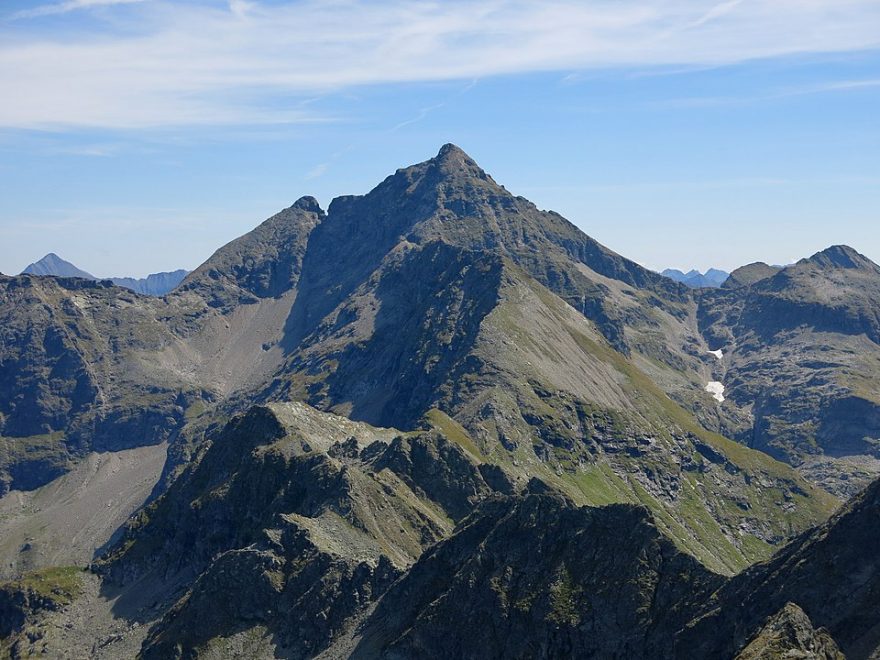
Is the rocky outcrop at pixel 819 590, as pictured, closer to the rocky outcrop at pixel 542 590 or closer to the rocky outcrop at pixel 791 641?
the rocky outcrop at pixel 791 641

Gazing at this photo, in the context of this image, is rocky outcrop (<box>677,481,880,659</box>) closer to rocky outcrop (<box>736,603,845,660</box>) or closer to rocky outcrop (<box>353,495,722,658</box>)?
rocky outcrop (<box>736,603,845,660</box>)

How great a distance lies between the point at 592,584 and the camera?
15162cm

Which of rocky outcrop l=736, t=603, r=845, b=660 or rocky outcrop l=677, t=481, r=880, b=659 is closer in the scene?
rocky outcrop l=736, t=603, r=845, b=660

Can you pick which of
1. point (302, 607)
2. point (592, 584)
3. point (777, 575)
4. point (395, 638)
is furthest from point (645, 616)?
point (302, 607)

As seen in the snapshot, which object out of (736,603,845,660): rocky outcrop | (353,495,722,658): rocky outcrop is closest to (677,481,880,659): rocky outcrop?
(736,603,845,660): rocky outcrop

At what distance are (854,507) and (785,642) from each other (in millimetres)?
28067

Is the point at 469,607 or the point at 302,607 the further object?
the point at 302,607

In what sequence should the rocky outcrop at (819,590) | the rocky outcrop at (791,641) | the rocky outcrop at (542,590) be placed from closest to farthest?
1. the rocky outcrop at (791,641)
2. the rocky outcrop at (819,590)
3. the rocky outcrop at (542,590)

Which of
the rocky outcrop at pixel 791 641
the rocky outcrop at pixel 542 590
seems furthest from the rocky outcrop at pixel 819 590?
the rocky outcrop at pixel 542 590

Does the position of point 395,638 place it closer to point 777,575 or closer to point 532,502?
point 532,502

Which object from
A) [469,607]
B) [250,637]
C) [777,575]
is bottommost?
[250,637]

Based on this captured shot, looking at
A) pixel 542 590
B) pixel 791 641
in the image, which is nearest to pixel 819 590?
pixel 791 641

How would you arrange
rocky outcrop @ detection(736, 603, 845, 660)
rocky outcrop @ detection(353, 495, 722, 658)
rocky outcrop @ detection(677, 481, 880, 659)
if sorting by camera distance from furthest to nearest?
rocky outcrop @ detection(353, 495, 722, 658), rocky outcrop @ detection(677, 481, 880, 659), rocky outcrop @ detection(736, 603, 845, 660)

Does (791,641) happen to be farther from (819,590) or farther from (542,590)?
(542,590)
